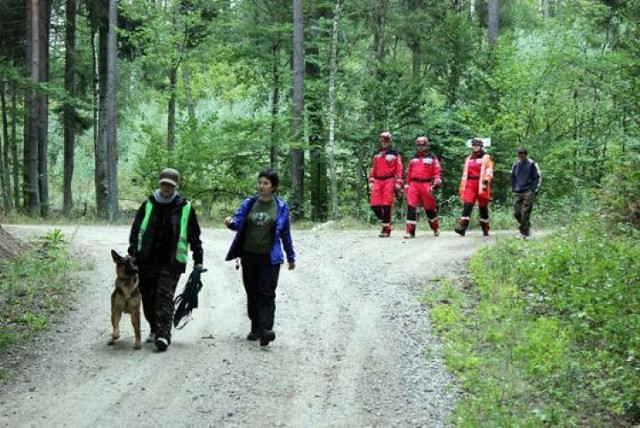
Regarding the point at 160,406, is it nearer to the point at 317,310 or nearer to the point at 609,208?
the point at 317,310

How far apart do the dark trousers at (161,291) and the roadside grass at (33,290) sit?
5.43 feet

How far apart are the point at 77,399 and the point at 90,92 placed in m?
30.7

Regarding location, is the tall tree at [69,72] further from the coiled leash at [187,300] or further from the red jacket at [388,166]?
the coiled leash at [187,300]

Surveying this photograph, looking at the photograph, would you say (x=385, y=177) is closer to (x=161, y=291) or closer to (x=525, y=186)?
(x=525, y=186)

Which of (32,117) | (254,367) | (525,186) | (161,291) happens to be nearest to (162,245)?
(161,291)

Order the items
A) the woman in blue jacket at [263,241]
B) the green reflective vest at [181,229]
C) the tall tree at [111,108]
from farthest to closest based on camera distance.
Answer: the tall tree at [111,108]
the woman in blue jacket at [263,241]
the green reflective vest at [181,229]

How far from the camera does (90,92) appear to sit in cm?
→ 3528

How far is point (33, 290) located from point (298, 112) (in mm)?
13240

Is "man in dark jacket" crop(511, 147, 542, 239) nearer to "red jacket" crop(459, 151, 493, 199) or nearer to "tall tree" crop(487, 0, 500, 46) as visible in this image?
"red jacket" crop(459, 151, 493, 199)

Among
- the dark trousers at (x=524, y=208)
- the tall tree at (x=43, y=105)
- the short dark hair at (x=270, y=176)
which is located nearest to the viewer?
the short dark hair at (x=270, y=176)

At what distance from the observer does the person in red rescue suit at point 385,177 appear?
15688mm

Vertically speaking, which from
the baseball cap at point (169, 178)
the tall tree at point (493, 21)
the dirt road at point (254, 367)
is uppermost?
the tall tree at point (493, 21)

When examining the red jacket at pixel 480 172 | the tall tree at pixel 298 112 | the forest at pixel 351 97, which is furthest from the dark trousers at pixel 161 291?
the tall tree at pixel 298 112

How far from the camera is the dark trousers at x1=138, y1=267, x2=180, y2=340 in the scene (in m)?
8.38
